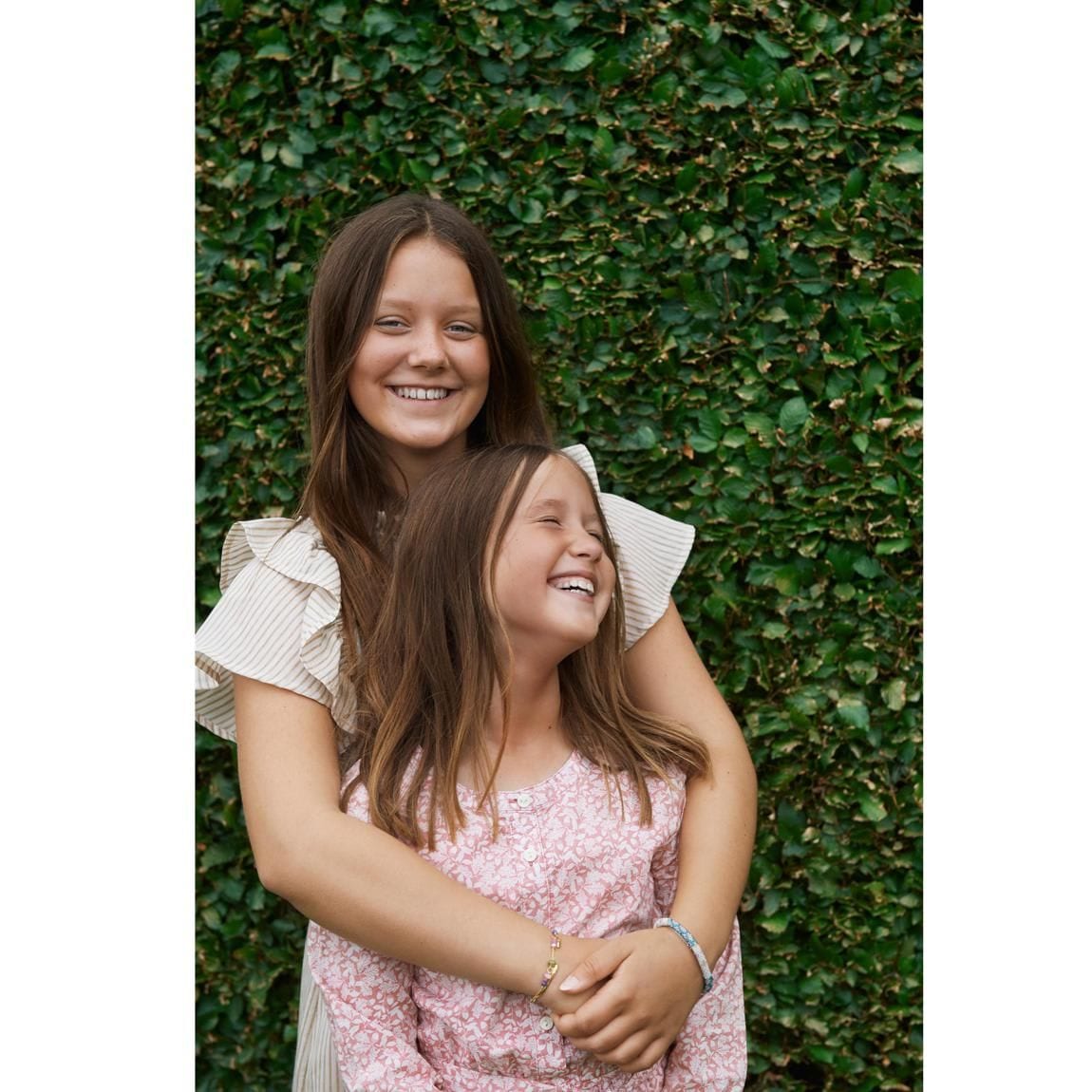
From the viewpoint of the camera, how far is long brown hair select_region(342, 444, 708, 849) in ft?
6.43

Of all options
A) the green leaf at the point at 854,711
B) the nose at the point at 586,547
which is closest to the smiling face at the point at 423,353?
the nose at the point at 586,547

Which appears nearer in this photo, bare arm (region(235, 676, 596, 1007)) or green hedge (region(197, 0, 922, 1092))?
bare arm (region(235, 676, 596, 1007))

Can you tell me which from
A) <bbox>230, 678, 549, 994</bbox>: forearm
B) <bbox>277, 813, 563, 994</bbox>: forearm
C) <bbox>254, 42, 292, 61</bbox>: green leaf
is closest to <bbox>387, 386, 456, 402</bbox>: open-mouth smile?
<bbox>230, 678, 549, 994</bbox>: forearm

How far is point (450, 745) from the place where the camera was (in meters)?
1.98

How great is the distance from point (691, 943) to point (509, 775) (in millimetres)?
386

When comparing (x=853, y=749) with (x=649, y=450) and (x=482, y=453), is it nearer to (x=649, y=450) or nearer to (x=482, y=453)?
(x=649, y=450)

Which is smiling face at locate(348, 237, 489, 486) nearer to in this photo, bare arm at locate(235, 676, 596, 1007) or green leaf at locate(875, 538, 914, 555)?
bare arm at locate(235, 676, 596, 1007)

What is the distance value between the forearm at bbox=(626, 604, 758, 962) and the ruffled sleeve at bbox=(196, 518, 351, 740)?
1.88ft

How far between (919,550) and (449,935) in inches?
66.9

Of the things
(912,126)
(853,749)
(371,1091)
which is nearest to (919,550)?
(853,749)

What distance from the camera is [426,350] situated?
2.15 m

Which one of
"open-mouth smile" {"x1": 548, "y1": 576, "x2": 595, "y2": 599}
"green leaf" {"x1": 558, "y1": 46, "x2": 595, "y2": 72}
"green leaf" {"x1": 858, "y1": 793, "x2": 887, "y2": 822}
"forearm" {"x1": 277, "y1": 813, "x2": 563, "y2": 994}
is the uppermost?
"green leaf" {"x1": 558, "y1": 46, "x2": 595, "y2": 72}

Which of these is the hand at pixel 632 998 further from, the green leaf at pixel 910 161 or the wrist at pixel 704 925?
the green leaf at pixel 910 161

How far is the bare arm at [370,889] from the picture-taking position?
179cm
